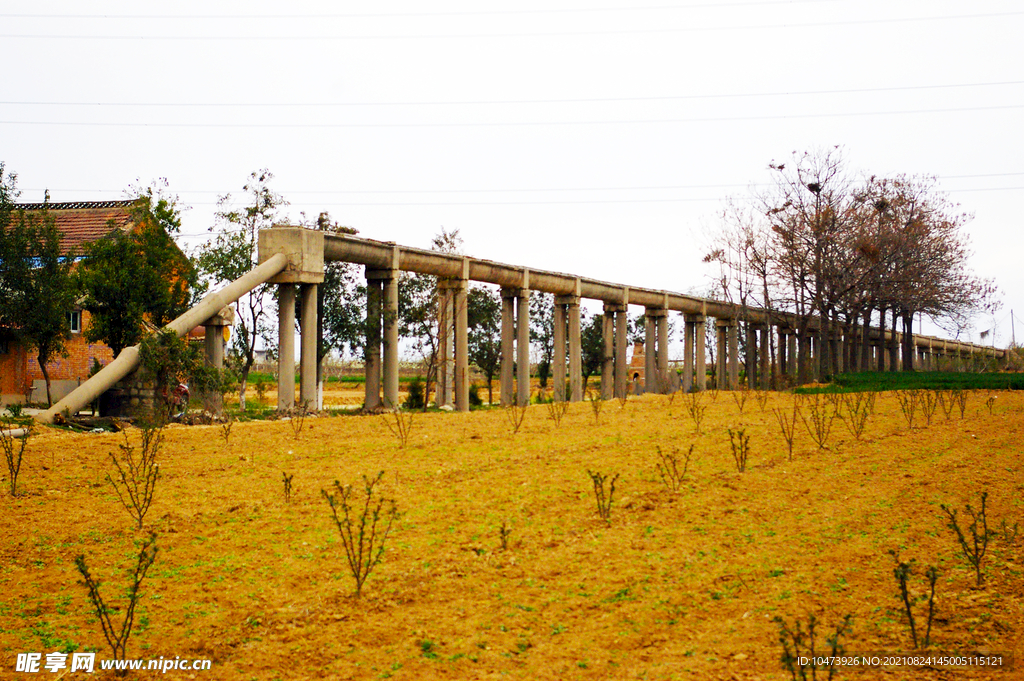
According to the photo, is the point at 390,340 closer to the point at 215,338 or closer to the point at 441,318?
the point at 441,318

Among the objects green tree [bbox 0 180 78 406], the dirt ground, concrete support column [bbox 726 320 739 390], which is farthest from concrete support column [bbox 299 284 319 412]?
concrete support column [bbox 726 320 739 390]

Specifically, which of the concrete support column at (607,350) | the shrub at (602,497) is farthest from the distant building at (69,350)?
the shrub at (602,497)

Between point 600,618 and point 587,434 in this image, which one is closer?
point 600,618

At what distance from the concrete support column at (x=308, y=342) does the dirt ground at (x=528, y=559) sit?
7.39 meters

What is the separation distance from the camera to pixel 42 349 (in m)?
21.3

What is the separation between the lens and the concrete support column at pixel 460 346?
23.5 m

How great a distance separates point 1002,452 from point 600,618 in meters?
6.81

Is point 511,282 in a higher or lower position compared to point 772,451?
higher

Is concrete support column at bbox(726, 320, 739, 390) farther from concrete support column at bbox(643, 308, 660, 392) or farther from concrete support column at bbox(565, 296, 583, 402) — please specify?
concrete support column at bbox(565, 296, 583, 402)

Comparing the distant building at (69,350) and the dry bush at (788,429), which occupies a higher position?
the distant building at (69,350)

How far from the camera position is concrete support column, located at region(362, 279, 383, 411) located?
21.3 m

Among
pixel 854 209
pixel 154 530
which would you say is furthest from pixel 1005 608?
pixel 854 209

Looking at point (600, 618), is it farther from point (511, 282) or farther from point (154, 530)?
point (511, 282)

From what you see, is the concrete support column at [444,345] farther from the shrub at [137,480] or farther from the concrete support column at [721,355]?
the concrete support column at [721,355]
